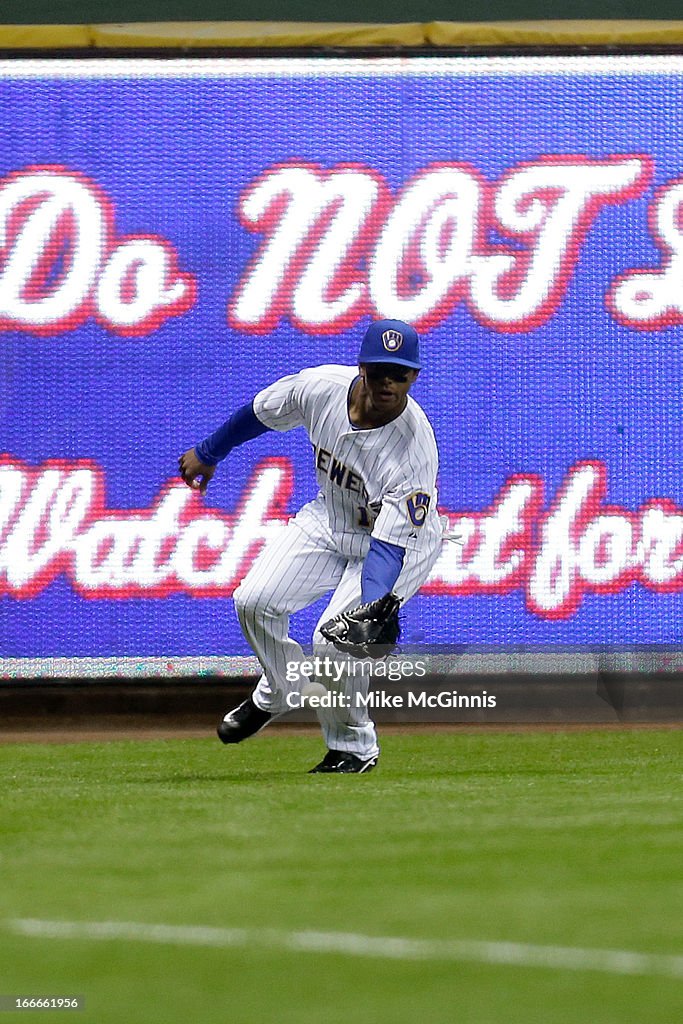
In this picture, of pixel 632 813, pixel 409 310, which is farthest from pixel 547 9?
pixel 632 813

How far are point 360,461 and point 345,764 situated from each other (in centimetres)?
109

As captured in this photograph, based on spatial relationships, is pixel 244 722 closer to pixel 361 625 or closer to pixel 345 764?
pixel 345 764

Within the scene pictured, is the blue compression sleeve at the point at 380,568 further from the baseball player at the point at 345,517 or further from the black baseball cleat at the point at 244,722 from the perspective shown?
the black baseball cleat at the point at 244,722

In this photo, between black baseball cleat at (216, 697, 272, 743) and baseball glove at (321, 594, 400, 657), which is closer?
baseball glove at (321, 594, 400, 657)

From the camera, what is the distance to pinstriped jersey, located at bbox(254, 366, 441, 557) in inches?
272

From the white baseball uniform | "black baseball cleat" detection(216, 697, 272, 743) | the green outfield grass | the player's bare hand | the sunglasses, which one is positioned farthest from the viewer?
the player's bare hand

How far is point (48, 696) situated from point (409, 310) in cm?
236

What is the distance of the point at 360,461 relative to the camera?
7.07m

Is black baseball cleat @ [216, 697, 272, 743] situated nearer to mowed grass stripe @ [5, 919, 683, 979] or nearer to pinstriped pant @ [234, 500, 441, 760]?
pinstriped pant @ [234, 500, 441, 760]

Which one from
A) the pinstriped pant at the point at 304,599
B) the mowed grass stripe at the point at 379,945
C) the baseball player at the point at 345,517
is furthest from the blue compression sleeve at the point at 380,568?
the mowed grass stripe at the point at 379,945

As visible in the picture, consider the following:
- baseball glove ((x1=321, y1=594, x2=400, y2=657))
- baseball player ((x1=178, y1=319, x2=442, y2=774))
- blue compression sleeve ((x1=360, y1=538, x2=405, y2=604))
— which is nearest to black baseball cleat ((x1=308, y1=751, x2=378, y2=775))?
baseball player ((x1=178, y1=319, x2=442, y2=774))

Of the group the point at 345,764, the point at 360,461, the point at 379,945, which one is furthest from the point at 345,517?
the point at 379,945

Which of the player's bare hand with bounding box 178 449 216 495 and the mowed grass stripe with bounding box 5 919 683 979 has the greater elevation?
the mowed grass stripe with bounding box 5 919 683 979

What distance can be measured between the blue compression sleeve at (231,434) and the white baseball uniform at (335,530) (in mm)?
51
